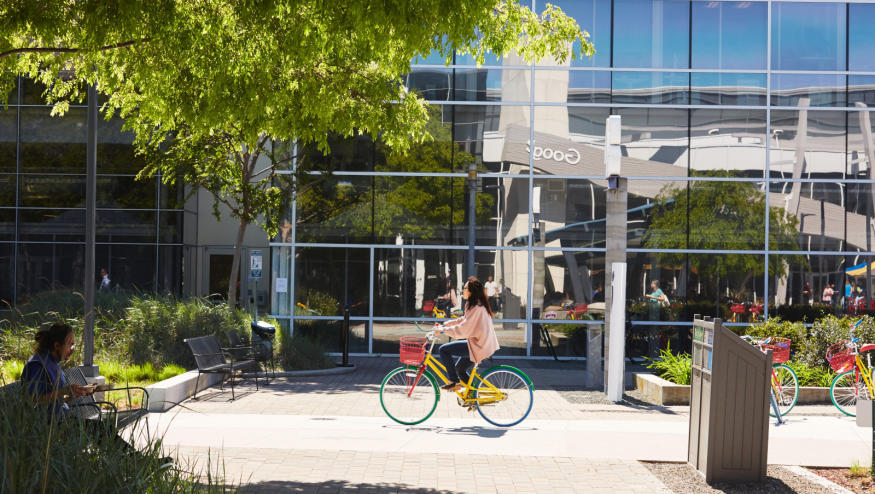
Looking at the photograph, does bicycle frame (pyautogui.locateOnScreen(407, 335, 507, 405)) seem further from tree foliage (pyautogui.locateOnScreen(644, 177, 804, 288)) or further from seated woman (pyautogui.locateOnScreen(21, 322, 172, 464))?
tree foliage (pyautogui.locateOnScreen(644, 177, 804, 288))

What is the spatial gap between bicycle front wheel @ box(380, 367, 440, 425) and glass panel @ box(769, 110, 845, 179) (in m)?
14.2

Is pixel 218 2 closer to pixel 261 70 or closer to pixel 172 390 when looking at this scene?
pixel 261 70

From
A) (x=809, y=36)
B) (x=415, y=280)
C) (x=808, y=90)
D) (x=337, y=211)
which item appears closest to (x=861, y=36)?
(x=809, y=36)

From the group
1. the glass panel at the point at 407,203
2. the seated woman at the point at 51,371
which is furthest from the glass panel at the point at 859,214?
the seated woman at the point at 51,371

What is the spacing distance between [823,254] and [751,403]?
15.5 meters

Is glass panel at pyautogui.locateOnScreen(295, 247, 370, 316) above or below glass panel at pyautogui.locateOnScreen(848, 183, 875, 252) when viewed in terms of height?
below

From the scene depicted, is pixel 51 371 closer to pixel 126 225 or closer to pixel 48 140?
pixel 126 225

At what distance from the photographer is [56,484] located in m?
4.62

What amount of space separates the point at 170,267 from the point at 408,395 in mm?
23486

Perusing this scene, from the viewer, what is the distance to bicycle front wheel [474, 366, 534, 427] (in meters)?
10.6

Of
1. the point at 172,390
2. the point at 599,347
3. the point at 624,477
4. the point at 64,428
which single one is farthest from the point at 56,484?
the point at 599,347

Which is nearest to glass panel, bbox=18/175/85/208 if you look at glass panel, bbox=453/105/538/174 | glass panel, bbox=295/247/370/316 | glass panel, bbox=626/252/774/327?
glass panel, bbox=295/247/370/316

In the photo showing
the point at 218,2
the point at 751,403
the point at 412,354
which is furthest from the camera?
the point at 412,354

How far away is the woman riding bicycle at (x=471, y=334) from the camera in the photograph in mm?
10422
